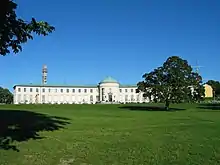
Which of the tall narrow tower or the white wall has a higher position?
the tall narrow tower

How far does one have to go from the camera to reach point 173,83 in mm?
66438

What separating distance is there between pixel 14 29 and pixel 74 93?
17590 cm

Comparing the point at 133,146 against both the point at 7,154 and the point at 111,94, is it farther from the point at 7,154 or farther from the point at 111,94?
the point at 111,94

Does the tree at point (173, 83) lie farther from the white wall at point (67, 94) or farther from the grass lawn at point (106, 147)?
the white wall at point (67, 94)

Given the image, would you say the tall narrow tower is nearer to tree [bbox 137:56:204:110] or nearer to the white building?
the white building

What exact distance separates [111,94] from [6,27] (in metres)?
167

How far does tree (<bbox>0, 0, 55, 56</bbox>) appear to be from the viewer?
1251 cm

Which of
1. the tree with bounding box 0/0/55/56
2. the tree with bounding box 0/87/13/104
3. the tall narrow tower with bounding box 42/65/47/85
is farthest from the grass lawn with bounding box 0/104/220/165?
the tree with bounding box 0/87/13/104

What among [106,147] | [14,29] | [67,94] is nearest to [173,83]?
[106,147]

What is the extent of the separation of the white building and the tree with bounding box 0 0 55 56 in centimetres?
15878

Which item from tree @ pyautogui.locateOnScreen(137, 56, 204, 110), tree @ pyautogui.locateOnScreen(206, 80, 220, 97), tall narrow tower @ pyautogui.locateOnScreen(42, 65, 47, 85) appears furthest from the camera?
tree @ pyautogui.locateOnScreen(206, 80, 220, 97)

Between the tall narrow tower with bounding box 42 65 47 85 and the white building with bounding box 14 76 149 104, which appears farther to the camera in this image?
the white building with bounding box 14 76 149 104

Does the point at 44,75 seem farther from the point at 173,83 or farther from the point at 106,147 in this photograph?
the point at 106,147

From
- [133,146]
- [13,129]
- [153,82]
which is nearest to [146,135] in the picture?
[133,146]
